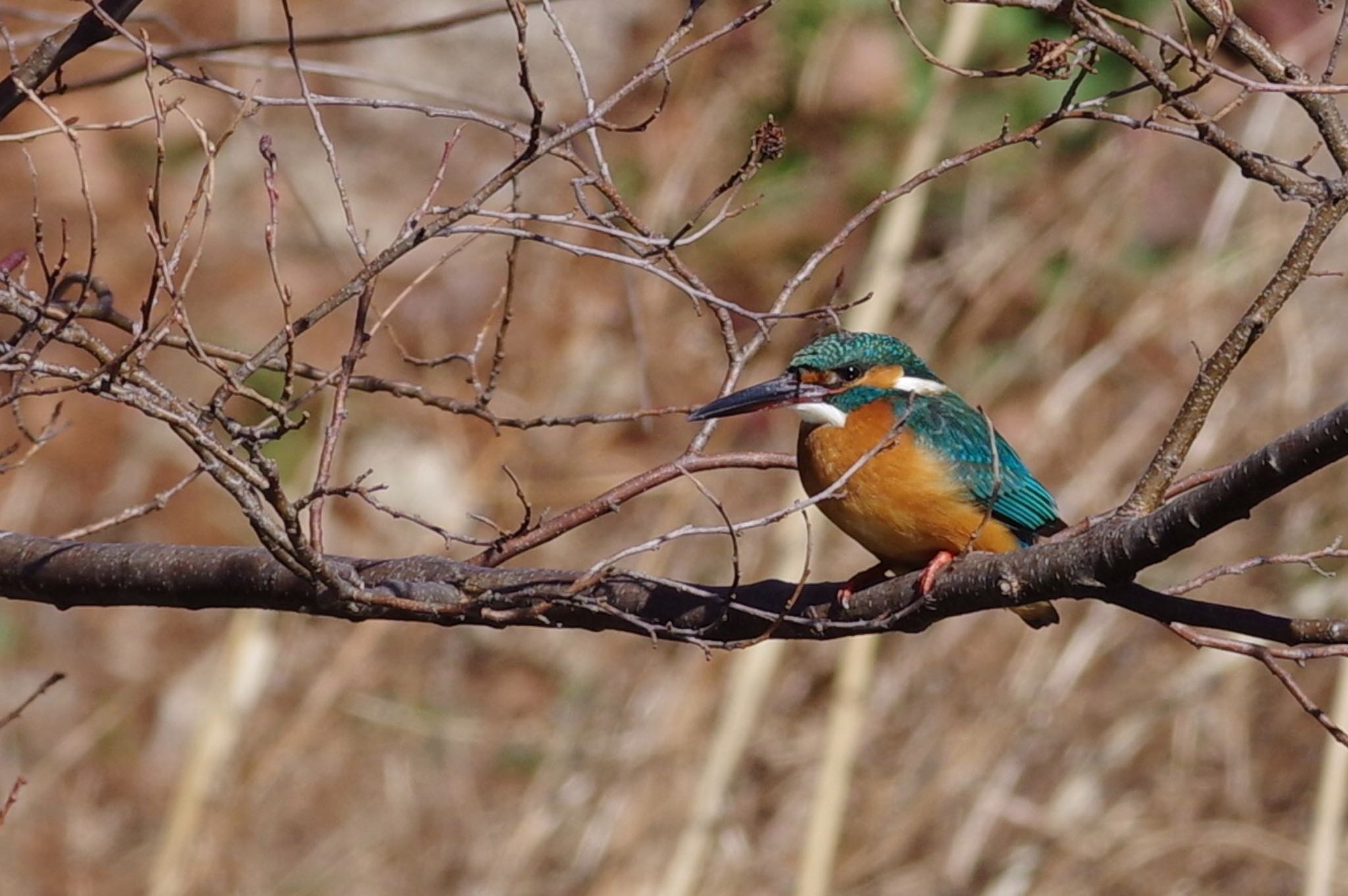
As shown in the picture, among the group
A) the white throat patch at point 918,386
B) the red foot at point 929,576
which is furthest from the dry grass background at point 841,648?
the red foot at point 929,576

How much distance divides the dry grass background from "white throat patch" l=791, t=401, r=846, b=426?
1.57 m

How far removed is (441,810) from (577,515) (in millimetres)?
3898

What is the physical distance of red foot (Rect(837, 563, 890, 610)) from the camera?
83.0 inches

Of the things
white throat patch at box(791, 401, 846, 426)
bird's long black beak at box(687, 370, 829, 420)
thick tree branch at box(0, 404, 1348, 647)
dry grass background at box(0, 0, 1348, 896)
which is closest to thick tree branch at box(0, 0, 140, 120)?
thick tree branch at box(0, 404, 1348, 647)

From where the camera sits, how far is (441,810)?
5.80m

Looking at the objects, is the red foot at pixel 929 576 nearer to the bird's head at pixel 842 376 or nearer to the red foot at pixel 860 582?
the red foot at pixel 860 582

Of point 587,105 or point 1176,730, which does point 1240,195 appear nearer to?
point 1176,730

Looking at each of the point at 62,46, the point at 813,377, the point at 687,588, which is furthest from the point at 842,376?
the point at 62,46

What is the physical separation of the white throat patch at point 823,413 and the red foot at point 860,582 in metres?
0.31

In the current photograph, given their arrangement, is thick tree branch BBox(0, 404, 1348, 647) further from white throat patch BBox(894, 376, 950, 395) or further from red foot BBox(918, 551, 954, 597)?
white throat patch BBox(894, 376, 950, 395)

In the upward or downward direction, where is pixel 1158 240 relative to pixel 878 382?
upward

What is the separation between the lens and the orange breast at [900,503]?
2.61 metres

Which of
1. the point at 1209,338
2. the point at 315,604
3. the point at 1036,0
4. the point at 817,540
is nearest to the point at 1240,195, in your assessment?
the point at 1209,338

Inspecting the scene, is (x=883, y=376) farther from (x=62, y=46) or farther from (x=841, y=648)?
(x=841, y=648)
